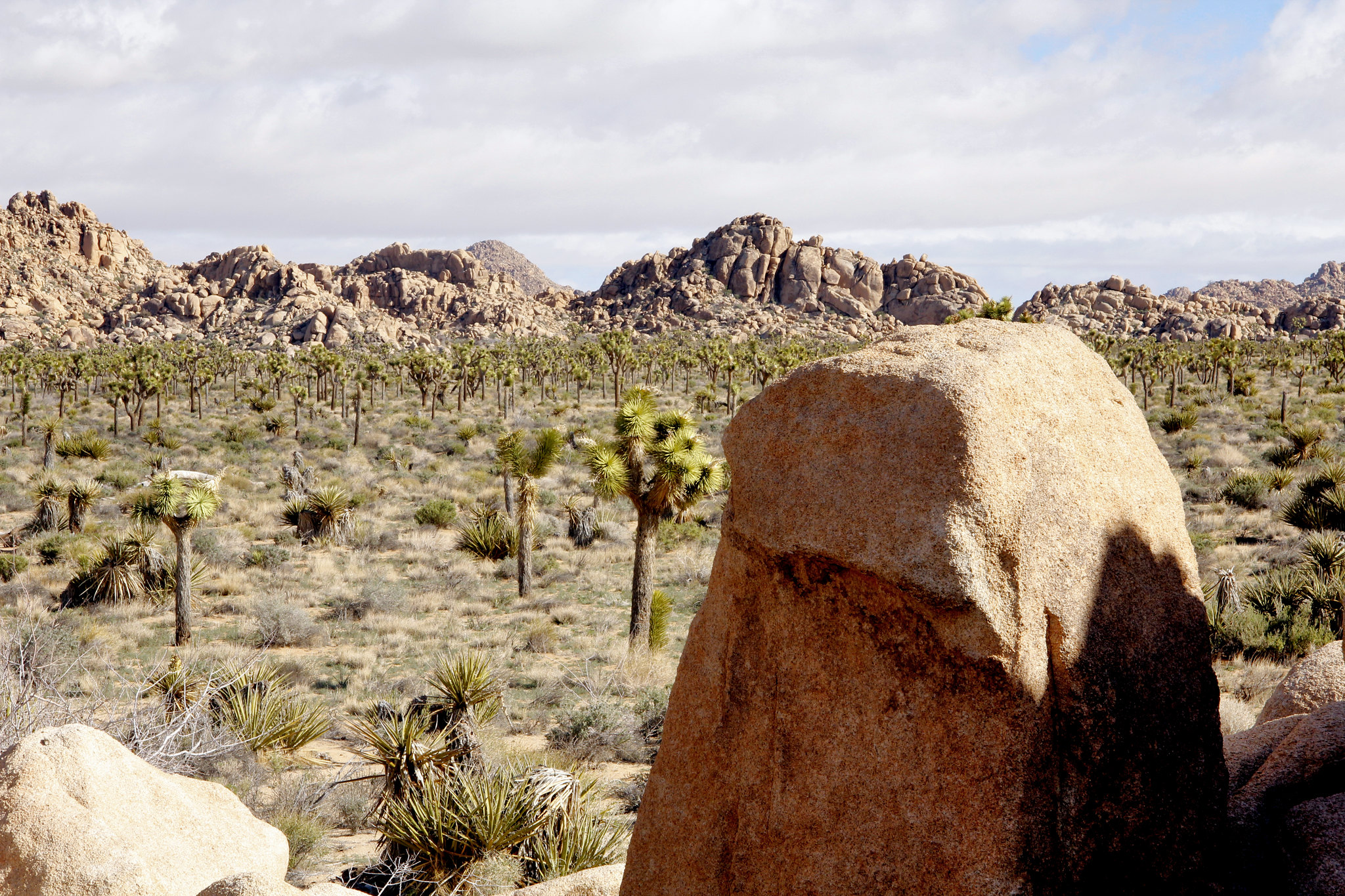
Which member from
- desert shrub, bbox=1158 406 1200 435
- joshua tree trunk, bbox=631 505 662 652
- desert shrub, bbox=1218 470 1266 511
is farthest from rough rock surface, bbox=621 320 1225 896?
desert shrub, bbox=1158 406 1200 435

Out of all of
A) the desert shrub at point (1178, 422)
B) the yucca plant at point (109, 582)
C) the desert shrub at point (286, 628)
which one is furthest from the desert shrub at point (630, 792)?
the desert shrub at point (1178, 422)

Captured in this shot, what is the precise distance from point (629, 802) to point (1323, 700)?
21.7ft

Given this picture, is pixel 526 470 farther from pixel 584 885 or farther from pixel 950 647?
pixel 950 647

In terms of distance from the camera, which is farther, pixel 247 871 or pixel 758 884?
pixel 247 871

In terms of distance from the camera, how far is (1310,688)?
216 inches

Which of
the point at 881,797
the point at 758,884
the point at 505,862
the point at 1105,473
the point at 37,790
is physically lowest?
the point at 505,862

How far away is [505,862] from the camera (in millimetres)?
7203

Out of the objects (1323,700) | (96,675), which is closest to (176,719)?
(96,675)

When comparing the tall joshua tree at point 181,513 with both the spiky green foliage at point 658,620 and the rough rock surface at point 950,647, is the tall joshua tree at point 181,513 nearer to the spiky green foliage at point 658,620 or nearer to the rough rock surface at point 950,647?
the spiky green foliage at point 658,620

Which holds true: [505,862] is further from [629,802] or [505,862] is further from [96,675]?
[96,675]

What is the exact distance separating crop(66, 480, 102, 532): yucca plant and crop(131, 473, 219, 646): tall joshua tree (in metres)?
9.20

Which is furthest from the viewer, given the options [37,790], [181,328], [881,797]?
[181,328]

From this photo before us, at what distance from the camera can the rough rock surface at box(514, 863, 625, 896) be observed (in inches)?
213

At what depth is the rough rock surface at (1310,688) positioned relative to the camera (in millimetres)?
5395
